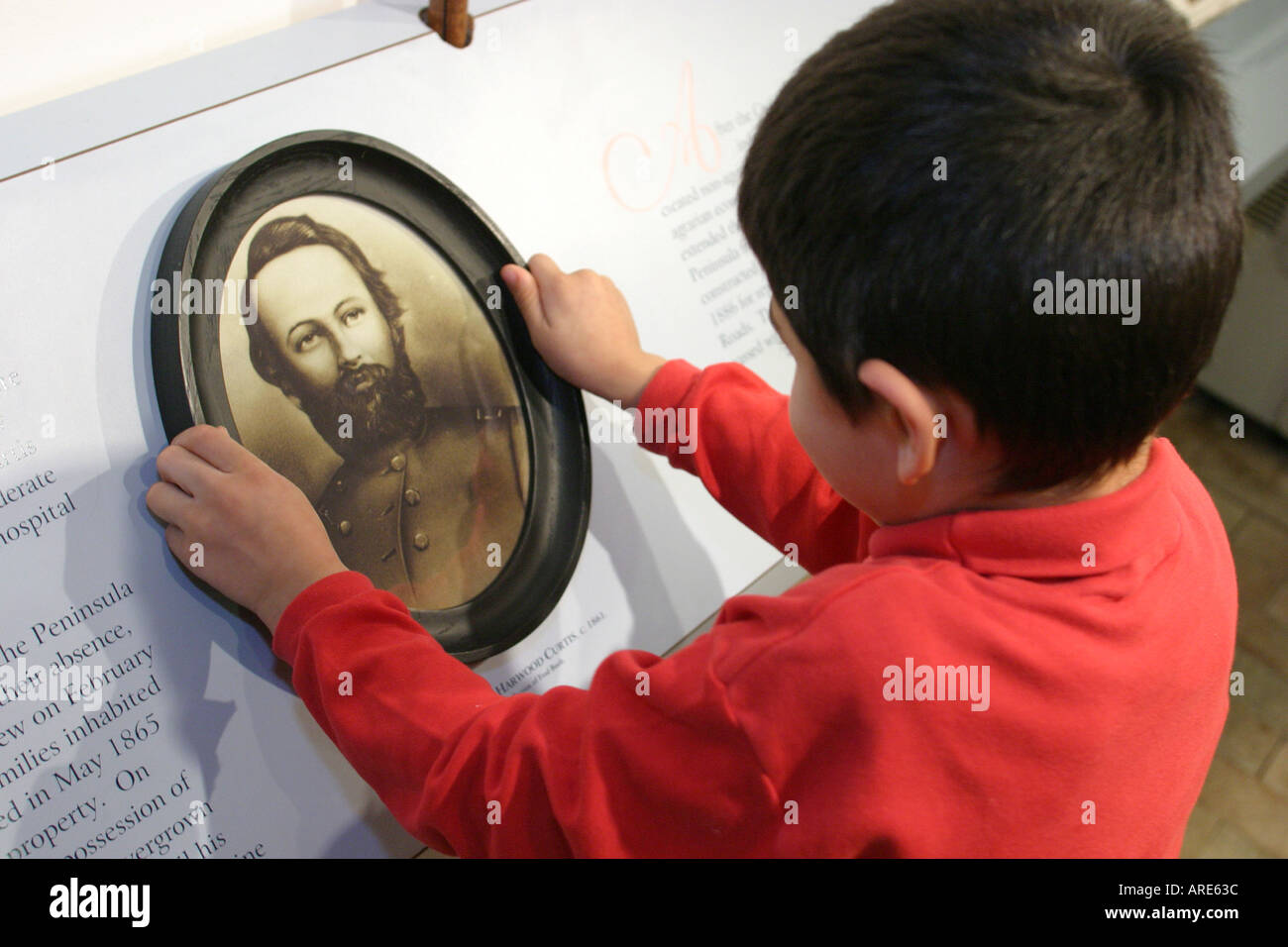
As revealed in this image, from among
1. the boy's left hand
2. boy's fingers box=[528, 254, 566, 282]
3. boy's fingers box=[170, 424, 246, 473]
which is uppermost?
boy's fingers box=[528, 254, 566, 282]

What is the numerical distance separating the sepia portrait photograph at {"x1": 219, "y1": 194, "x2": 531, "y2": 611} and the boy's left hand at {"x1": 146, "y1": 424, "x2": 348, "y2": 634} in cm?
4

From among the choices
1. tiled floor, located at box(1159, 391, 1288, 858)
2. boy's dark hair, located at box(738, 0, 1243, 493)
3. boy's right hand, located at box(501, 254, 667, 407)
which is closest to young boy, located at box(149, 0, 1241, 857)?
boy's dark hair, located at box(738, 0, 1243, 493)

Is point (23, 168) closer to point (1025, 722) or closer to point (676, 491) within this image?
point (676, 491)

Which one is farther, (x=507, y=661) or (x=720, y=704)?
(x=507, y=661)

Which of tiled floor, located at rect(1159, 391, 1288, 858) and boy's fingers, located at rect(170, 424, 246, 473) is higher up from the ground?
boy's fingers, located at rect(170, 424, 246, 473)

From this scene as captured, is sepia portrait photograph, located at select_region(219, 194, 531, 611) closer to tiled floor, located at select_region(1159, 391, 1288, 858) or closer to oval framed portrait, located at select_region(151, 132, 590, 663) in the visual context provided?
oval framed portrait, located at select_region(151, 132, 590, 663)

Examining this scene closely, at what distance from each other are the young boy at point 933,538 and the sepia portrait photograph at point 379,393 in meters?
0.07

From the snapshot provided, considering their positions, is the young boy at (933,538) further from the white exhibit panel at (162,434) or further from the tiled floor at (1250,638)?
the tiled floor at (1250,638)

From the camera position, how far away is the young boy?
0.65 metres

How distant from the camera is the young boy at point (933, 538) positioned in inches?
25.6

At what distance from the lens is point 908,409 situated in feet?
2.28

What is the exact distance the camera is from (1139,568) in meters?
0.77
